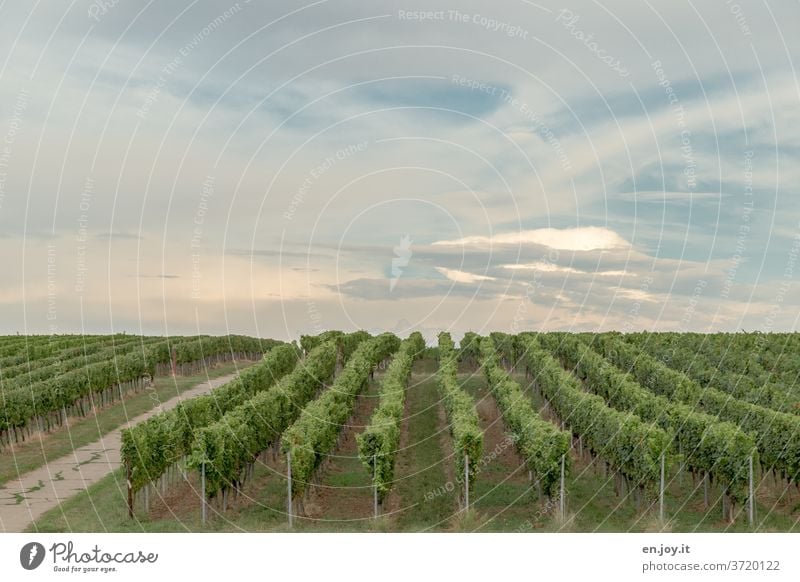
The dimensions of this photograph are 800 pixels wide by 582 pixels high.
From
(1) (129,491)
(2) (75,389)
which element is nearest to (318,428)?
(1) (129,491)

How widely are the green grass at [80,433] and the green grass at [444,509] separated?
8695mm

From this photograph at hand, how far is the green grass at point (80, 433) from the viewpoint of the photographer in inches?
1993

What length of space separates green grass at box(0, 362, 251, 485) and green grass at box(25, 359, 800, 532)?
28.5 feet

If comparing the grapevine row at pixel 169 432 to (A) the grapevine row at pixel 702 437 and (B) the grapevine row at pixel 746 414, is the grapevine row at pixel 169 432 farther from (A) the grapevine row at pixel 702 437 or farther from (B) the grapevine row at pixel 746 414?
(B) the grapevine row at pixel 746 414

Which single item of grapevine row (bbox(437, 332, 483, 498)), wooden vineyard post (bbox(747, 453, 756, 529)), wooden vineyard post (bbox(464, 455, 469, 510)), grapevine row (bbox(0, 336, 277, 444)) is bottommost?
wooden vineyard post (bbox(747, 453, 756, 529))

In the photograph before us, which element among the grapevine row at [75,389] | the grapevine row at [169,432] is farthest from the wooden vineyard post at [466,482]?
the grapevine row at [75,389]

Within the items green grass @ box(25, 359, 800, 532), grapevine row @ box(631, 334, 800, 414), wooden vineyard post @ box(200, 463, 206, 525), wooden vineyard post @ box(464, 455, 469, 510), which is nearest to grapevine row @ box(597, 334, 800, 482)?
Answer: green grass @ box(25, 359, 800, 532)

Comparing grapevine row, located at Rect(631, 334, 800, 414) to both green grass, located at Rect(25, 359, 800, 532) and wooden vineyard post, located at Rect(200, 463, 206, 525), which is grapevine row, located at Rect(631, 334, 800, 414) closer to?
green grass, located at Rect(25, 359, 800, 532)

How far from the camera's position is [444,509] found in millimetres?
38875

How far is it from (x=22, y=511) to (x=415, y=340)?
64297mm

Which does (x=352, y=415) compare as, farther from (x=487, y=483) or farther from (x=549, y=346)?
(x=549, y=346)

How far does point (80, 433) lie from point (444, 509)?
33216mm

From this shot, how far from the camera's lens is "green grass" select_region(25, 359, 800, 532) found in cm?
3672
